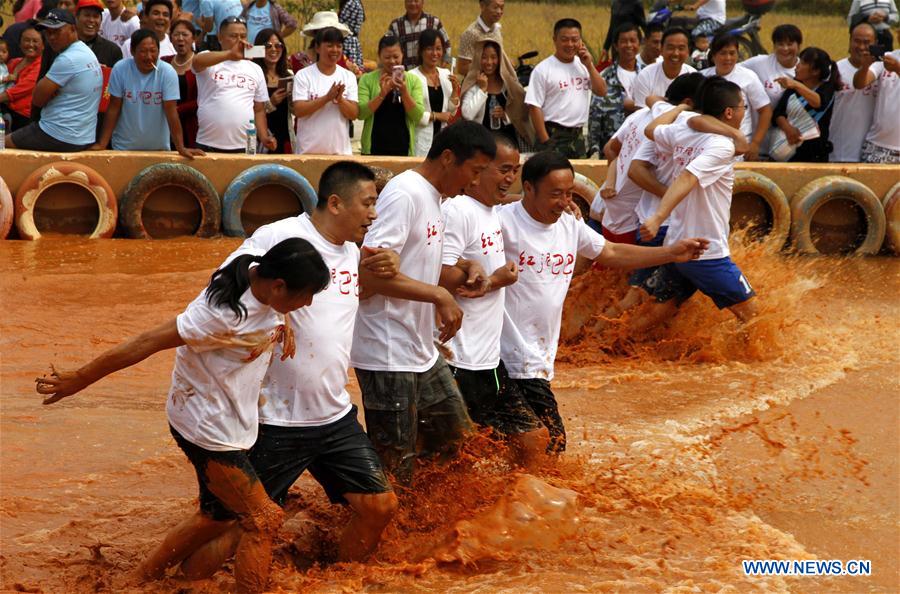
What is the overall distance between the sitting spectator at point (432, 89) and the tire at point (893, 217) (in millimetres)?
5017

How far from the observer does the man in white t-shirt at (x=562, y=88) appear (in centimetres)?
1281

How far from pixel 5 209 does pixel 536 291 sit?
7.83 m

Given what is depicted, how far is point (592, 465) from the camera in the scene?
6871 millimetres

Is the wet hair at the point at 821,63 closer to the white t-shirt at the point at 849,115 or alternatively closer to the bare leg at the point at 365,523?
the white t-shirt at the point at 849,115

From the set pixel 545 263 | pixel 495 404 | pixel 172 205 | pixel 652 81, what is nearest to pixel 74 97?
pixel 172 205

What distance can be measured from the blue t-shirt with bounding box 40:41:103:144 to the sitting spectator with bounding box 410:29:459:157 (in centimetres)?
337

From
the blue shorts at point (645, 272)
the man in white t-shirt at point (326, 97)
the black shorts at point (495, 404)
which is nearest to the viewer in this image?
the black shorts at point (495, 404)

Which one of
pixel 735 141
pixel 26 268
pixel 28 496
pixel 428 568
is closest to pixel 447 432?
pixel 428 568

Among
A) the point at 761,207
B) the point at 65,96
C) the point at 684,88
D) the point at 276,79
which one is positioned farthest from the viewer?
the point at 761,207

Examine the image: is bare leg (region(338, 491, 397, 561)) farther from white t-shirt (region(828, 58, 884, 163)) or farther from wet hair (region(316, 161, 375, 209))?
white t-shirt (region(828, 58, 884, 163))

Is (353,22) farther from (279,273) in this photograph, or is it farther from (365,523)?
(279,273)

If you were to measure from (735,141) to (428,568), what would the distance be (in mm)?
4511

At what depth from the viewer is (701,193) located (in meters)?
8.70

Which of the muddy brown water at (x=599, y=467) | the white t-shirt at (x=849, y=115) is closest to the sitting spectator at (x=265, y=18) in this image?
the muddy brown water at (x=599, y=467)
